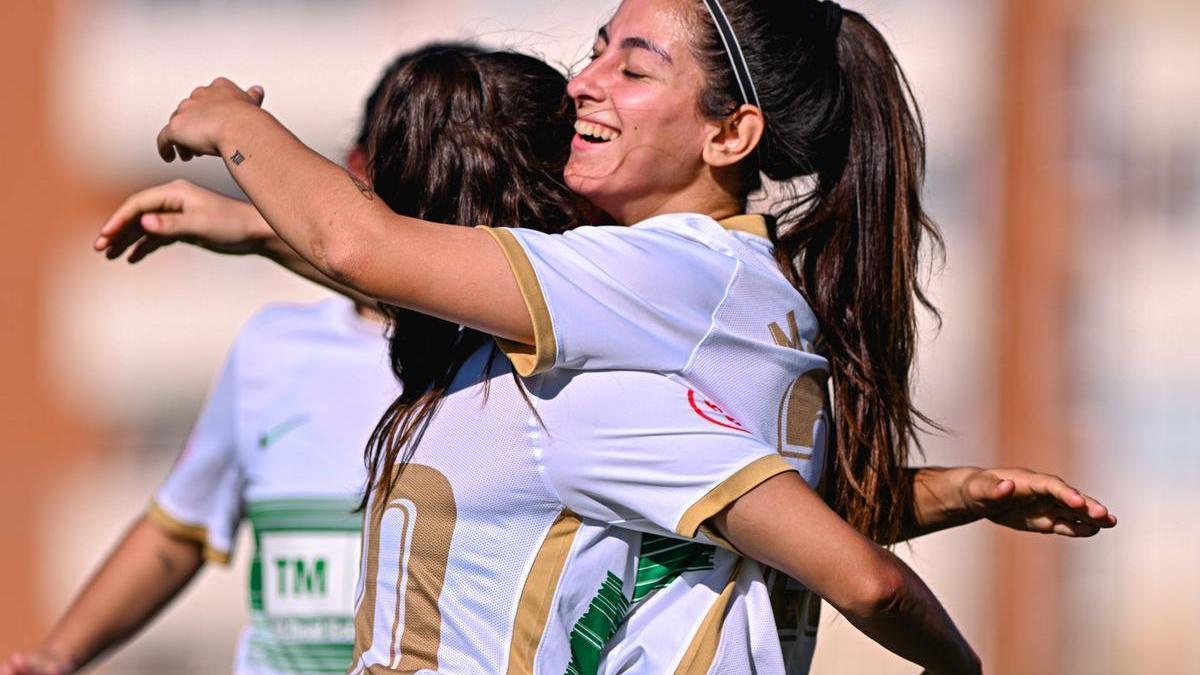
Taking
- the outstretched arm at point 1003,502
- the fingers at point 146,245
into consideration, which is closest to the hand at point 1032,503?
the outstretched arm at point 1003,502

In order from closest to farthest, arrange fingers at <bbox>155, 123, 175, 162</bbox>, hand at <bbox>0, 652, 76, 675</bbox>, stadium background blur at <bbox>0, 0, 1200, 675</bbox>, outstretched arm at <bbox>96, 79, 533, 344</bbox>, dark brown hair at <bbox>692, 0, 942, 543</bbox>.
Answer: outstretched arm at <bbox>96, 79, 533, 344</bbox> < fingers at <bbox>155, 123, 175, 162</bbox> < dark brown hair at <bbox>692, 0, 942, 543</bbox> < hand at <bbox>0, 652, 76, 675</bbox> < stadium background blur at <bbox>0, 0, 1200, 675</bbox>

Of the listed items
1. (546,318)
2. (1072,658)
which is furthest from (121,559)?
(1072,658)

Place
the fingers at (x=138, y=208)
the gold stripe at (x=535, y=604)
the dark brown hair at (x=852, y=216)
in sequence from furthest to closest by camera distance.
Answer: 1. the fingers at (x=138, y=208)
2. the dark brown hair at (x=852, y=216)
3. the gold stripe at (x=535, y=604)

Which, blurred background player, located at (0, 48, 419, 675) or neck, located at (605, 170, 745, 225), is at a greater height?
neck, located at (605, 170, 745, 225)

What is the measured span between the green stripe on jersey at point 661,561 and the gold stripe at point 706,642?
55 millimetres

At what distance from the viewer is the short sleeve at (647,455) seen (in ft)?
6.16

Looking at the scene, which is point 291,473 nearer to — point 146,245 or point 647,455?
point 146,245

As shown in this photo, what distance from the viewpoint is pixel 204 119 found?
199cm

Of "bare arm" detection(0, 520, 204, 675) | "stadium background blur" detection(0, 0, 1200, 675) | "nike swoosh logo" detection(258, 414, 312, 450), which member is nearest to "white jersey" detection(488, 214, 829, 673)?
"nike swoosh logo" detection(258, 414, 312, 450)

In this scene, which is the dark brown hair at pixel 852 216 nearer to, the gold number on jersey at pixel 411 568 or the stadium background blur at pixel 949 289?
the gold number on jersey at pixel 411 568

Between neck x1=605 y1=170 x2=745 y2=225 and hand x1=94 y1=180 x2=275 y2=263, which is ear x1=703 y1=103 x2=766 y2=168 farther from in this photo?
hand x1=94 y1=180 x2=275 y2=263

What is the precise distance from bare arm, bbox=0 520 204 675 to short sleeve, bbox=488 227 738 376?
1.57m

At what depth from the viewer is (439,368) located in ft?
6.75

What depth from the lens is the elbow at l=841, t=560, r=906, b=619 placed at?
1.90 m
